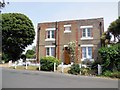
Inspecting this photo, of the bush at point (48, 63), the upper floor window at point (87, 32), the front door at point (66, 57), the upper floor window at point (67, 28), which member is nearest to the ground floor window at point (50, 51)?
the front door at point (66, 57)

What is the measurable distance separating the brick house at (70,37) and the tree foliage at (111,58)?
23.7ft

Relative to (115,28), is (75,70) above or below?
below

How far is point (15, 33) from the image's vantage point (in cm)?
4116

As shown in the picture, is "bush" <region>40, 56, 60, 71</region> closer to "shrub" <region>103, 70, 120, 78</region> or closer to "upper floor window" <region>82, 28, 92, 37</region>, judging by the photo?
"shrub" <region>103, 70, 120, 78</region>

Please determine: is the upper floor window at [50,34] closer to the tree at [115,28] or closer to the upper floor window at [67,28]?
the upper floor window at [67,28]

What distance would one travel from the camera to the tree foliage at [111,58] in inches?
992

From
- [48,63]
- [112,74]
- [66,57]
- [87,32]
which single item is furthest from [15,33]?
[112,74]

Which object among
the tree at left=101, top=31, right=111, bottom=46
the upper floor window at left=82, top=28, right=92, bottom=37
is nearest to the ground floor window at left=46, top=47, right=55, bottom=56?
the upper floor window at left=82, top=28, right=92, bottom=37

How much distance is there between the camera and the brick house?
33656 millimetres

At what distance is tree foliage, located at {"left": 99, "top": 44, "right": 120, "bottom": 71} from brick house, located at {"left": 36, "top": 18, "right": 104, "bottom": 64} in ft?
23.7

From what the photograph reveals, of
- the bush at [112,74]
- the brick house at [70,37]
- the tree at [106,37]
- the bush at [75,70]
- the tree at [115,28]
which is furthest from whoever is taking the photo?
the brick house at [70,37]

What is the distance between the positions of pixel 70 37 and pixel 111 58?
10527 mm

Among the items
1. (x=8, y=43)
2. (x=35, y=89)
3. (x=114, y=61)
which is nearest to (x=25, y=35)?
(x=8, y=43)

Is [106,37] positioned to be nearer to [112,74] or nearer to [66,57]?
[66,57]
